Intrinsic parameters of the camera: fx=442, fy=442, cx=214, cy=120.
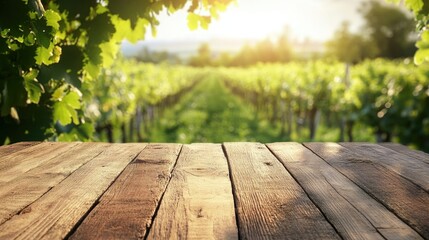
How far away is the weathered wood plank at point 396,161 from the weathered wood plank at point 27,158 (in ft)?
5.38

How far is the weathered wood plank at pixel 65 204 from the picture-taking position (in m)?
1.30

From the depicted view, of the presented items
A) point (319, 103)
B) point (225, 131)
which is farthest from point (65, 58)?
point (225, 131)

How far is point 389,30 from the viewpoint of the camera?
66938 mm

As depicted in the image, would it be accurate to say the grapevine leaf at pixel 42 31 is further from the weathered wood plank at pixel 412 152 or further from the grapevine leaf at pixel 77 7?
the weathered wood plank at pixel 412 152

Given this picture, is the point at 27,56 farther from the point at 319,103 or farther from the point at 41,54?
the point at 319,103

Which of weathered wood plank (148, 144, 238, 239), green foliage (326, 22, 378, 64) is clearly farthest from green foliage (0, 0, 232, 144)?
green foliage (326, 22, 378, 64)

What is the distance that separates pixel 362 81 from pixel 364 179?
9202mm

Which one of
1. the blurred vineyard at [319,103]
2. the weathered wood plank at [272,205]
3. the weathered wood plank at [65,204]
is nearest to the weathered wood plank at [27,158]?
the weathered wood plank at [65,204]

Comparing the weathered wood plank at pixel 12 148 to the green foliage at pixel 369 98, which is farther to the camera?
the green foliage at pixel 369 98

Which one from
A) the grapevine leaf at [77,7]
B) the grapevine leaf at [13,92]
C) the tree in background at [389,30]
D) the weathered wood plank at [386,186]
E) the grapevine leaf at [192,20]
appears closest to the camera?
the weathered wood plank at [386,186]

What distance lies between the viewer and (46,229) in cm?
131

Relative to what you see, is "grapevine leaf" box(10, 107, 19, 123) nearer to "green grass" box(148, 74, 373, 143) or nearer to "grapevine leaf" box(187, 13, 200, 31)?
"grapevine leaf" box(187, 13, 200, 31)

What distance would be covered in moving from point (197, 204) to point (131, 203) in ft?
0.75

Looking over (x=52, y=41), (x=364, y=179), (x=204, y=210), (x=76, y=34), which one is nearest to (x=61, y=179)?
(x=204, y=210)
